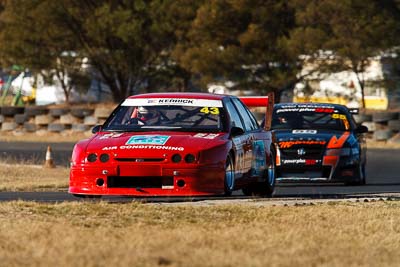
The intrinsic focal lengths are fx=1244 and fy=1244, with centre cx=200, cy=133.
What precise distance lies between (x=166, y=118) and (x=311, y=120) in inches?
249

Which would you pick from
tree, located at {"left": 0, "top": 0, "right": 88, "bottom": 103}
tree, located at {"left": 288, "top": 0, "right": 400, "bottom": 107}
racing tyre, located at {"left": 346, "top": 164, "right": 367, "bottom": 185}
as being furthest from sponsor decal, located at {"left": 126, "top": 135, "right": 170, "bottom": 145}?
tree, located at {"left": 0, "top": 0, "right": 88, "bottom": 103}

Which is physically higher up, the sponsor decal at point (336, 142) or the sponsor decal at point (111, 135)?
the sponsor decal at point (336, 142)

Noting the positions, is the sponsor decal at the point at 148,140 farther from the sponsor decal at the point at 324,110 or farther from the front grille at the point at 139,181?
the sponsor decal at the point at 324,110

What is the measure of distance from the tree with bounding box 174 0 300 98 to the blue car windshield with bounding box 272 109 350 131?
17.9 meters

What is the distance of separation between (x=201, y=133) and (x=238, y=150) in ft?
1.57

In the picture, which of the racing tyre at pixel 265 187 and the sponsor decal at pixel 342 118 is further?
the sponsor decal at pixel 342 118

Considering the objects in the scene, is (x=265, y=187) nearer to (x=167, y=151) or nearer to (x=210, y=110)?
(x=210, y=110)

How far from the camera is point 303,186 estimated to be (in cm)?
1947

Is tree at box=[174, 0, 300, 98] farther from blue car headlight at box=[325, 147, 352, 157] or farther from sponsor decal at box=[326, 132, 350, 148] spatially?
blue car headlight at box=[325, 147, 352, 157]

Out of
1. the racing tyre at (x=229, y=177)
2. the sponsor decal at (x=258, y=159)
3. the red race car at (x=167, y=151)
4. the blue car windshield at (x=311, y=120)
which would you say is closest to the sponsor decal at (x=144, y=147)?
the red race car at (x=167, y=151)

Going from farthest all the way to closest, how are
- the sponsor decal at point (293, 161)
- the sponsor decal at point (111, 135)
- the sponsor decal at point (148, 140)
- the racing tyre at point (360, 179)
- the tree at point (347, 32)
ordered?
the tree at point (347, 32)
the racing tyre at point (360, 179)
the sponsor decal at point (293, 161)
the sponsor decal at point (111, 135)
the sponsor decal at point (148, 140)

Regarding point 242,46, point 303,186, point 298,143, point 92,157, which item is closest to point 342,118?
point 298,143

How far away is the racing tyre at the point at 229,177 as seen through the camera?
13.5 meters

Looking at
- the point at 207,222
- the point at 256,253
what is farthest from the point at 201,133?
the point at 256,253
